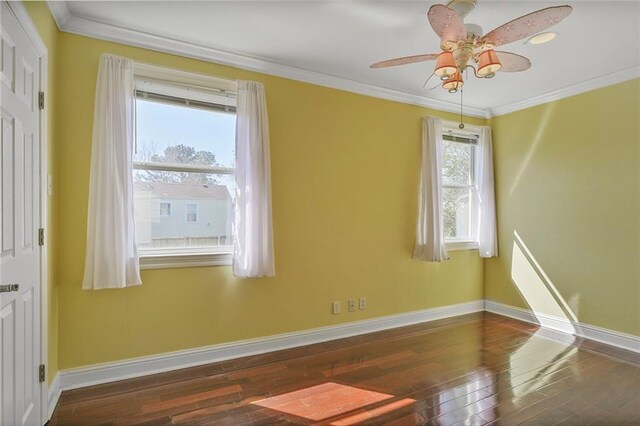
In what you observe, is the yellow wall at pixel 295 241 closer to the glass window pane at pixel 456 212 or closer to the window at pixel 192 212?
the glass window pane at pixel 456 212

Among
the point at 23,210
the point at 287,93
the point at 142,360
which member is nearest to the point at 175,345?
the point at 142,360

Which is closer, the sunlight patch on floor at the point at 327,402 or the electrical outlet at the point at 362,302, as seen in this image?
the sunlight patch on floor at the point at 327,402

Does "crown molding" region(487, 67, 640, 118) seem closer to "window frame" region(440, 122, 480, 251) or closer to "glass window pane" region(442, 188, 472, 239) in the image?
"window frame" region(440, 122, 480, 251)

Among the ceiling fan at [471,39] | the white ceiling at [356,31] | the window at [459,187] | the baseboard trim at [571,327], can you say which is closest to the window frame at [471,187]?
the window at [459,187]

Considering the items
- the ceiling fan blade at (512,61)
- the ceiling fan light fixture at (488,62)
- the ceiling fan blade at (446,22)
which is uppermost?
the ceiling fan blade at (446,22)

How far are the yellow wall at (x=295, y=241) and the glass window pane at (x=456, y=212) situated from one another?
0.34 m

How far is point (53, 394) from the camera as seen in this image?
7.71ft

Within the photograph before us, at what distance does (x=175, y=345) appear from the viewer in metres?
2.89

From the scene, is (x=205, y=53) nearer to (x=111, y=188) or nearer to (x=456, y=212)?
(x=111, y=188)

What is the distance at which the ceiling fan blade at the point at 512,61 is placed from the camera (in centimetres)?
225

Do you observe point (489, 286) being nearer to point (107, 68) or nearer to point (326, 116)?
point (326, 116)

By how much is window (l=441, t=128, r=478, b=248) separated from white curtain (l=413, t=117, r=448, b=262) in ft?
1.27

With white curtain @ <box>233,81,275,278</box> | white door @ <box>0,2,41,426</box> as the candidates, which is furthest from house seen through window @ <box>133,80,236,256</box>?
white door @ <box>0,2,41,426</box>

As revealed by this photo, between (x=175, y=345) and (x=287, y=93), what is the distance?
8.01 ft
